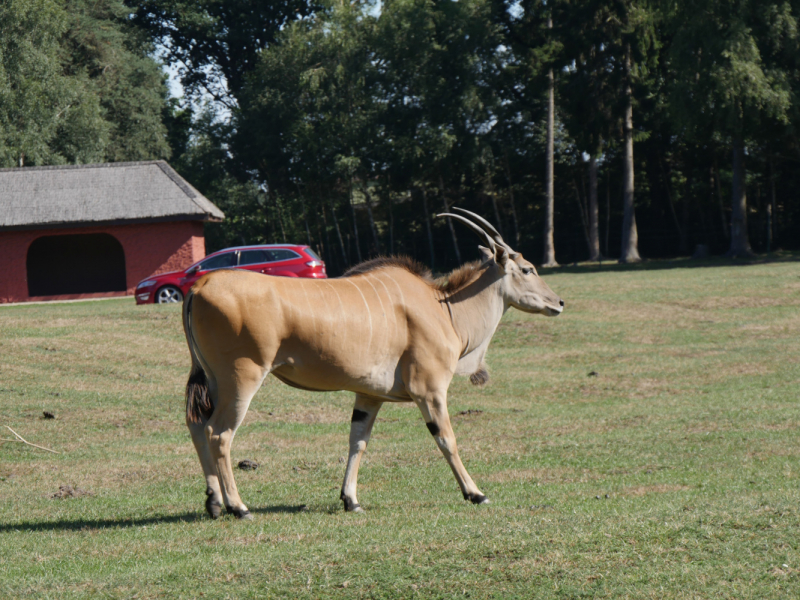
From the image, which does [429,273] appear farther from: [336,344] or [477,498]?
[477,498]

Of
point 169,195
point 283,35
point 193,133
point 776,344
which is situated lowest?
point 776,344

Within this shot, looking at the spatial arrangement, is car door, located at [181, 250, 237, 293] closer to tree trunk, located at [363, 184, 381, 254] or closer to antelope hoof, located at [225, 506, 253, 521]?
antelope hoof, located at [225, 506, 253, 521]

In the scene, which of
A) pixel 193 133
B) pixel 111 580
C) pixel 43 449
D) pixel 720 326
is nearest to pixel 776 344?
pixel 720 326

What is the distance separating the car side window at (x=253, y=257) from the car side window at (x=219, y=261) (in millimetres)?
246

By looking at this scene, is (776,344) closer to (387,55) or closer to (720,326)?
(720,326)

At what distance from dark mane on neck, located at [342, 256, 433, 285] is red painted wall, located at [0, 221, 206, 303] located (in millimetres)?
26543

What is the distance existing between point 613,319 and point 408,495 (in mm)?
14439

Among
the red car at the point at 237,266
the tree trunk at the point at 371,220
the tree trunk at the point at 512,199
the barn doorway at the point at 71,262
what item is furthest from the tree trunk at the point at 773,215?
the barn doorway at the point at 71,262

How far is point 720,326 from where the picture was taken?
20438 millimetres

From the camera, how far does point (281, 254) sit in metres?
26.3

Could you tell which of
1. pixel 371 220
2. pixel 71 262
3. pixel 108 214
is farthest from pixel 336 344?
pixel 371 220

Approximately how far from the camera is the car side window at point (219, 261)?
1001 inches

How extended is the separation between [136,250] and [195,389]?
28099mm

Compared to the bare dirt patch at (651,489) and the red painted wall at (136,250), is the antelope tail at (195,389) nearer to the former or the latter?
the bare dirt patch at (651,489)
